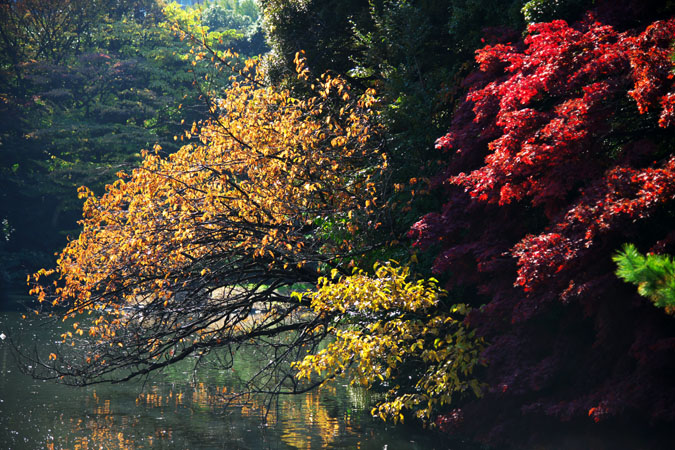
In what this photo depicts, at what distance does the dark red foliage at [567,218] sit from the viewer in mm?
6699

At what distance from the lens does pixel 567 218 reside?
7.09 metres

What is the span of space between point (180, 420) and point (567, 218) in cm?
779

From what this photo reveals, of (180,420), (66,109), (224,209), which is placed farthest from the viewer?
(66,109)

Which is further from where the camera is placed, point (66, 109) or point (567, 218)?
point (66, 109)

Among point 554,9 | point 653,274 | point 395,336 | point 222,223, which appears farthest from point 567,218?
point 222,223

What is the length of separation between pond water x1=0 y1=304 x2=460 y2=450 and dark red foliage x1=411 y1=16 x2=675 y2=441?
243cm

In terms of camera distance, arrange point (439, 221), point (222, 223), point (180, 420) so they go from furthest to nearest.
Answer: point (180, 420), point (222, 223), point (439, 221)

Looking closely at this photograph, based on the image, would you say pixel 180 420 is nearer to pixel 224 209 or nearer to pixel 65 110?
pixel 224 209

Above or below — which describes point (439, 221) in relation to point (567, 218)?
above

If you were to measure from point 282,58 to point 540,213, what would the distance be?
919 centimetres

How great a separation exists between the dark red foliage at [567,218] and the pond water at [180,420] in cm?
243

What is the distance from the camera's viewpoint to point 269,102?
11305 millimetres

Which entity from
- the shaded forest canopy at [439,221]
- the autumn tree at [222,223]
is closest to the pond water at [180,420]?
the shaded forest canopy at [439,221]

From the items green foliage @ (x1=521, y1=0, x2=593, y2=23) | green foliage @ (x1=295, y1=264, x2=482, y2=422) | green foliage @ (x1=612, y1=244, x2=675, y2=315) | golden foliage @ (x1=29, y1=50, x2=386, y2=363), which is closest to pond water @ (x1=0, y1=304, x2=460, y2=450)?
green foliage @ (x1=295, y1=264, x2=482, y2=422)
